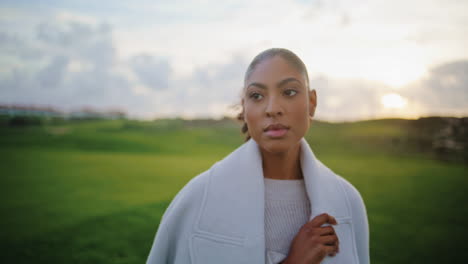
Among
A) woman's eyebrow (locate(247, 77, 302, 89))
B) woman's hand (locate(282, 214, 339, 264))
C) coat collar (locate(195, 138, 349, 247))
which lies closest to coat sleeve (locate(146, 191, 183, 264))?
coat collar (locate(195, 138, 349, 247))

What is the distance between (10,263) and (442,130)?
17930 mm

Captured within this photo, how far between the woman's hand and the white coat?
0.09m

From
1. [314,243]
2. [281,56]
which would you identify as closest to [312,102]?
[281,56]

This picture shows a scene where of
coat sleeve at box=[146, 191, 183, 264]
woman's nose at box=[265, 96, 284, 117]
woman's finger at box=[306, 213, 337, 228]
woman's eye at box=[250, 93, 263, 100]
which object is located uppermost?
woman's eye at box=[250, 93, 263, 100]

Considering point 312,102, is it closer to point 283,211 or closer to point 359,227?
point 283,211

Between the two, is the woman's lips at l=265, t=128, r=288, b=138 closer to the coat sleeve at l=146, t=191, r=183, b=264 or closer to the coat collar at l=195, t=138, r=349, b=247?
the coat collar at l=195, t=138, r=349, b=247

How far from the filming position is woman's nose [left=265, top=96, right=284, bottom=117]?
1.64 meters

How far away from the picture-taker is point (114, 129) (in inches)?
1303

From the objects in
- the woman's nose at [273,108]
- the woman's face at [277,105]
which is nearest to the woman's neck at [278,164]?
the woman's face at [277,105]

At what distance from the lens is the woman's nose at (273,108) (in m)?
1.64

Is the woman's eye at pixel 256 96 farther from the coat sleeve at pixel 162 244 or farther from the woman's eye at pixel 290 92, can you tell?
the coat sleeve at pixel 162 244

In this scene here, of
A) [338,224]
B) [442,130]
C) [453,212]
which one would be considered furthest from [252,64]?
[442,130]

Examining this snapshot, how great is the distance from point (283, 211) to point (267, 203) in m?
0.12

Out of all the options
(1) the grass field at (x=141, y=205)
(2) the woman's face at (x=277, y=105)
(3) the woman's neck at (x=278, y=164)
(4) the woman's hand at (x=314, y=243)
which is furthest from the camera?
(1) the grass field at (x=141, y=205)
